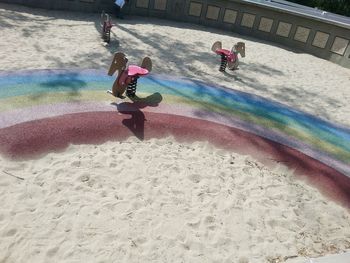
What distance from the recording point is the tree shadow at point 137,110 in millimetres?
8844

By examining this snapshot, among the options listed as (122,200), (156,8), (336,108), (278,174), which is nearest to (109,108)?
(122,200)

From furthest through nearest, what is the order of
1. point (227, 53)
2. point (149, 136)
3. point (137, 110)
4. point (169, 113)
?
point (227, 53) < point (169, 113) < point (137, 110) < point (149, 136)

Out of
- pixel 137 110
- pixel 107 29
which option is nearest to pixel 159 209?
pixel 137 110

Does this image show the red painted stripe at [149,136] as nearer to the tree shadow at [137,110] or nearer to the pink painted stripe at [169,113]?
the tree shadow at [137,110]

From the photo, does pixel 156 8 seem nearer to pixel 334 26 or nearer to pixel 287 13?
pixel 287 13

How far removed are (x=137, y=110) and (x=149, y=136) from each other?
1.15 m

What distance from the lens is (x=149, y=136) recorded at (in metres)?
8.73

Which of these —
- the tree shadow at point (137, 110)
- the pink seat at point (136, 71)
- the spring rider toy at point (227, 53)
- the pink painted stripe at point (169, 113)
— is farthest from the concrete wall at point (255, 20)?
the pink painted stripe at point (169, 113)

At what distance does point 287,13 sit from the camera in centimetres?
1778

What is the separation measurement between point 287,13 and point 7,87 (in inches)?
526

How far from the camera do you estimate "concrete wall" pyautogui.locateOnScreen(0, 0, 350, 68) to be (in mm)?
16969

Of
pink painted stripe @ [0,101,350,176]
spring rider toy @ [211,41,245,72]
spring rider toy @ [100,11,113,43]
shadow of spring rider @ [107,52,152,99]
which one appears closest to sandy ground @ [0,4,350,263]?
pink painted stripe @ [0,101,350,176]

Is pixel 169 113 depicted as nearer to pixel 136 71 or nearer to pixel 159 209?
pixel 136 71

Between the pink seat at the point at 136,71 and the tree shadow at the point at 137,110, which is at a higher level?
the pink seat at the point at 136,71
